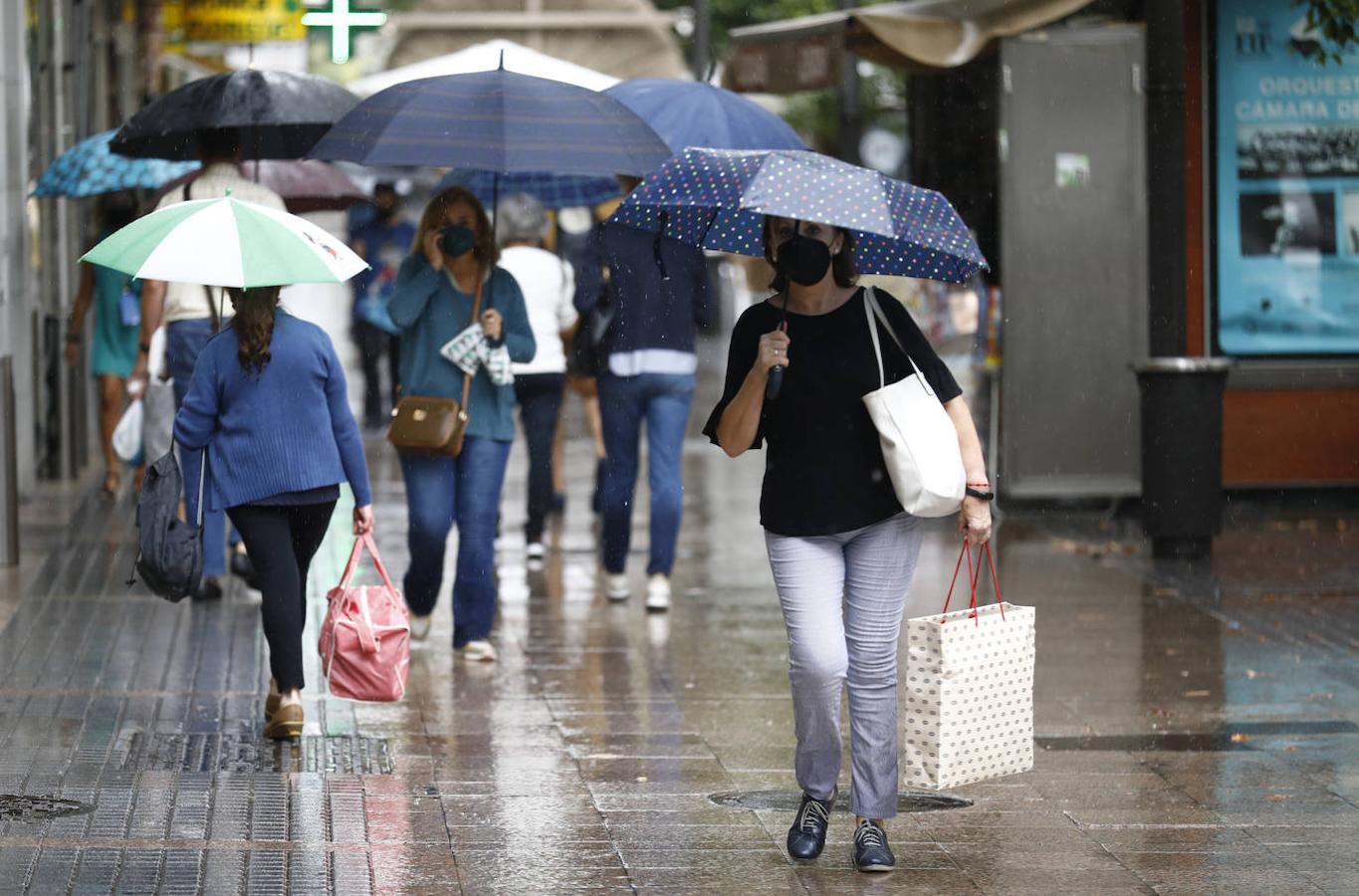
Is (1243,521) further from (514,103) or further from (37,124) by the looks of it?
(37,124)

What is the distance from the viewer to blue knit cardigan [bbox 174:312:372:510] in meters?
7.44

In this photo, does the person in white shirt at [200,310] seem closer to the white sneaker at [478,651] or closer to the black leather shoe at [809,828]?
the white sneaker at [478,651]

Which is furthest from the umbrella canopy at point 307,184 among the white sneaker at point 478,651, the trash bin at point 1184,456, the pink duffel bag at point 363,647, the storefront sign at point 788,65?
the pink duffel bag at point 363,647

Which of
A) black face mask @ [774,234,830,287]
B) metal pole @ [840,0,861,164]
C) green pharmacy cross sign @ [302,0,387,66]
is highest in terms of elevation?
metal pole @ [840,0,861,164]

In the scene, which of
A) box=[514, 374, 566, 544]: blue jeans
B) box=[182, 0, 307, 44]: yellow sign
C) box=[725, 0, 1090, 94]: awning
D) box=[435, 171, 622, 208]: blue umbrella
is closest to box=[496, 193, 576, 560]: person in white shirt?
box=[514, 374, 566, 544]: blue jeans

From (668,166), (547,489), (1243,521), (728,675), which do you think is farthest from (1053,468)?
(668,166)

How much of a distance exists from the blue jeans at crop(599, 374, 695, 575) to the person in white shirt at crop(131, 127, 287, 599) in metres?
1.69

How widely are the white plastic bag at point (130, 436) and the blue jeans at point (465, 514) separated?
2672 mm

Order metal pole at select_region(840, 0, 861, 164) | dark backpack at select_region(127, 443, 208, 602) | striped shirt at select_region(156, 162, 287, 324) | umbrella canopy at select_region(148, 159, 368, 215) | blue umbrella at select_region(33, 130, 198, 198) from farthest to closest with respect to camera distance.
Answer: metal pole at select_region(840, 0, 861, 164), blue umbrella at select_region(33, 130, 198, 198), umbrella canopy at select_region(148, 159, 368, 215), striped shirt at select_region(156, 162, 287, 324), dark backpack at select_region(127, 443, 208, 602)

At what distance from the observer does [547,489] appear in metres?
12.1

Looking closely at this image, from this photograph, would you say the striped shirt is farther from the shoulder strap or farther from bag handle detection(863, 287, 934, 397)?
bag handle detection(863, 287, 934, 397)

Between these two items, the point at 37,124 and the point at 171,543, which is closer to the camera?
the point at 171,543

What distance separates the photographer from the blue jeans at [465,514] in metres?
9.03

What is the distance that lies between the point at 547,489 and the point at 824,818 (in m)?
6.23
